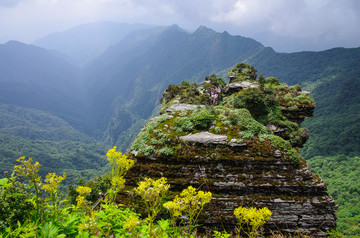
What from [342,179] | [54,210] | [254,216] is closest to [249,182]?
[254,216]

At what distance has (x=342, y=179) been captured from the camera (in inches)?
1961

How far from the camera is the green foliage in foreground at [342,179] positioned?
35.9 m

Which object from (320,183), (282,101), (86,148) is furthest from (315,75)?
(86,148)

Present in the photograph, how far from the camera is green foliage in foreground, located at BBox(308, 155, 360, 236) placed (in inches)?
1413

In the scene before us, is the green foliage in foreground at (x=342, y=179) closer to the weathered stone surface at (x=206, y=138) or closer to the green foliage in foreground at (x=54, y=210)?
the weathered stone surface at (x=206, y=138)

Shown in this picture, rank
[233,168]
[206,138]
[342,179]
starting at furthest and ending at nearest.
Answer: [342,179]
[206,138]
[233,168]

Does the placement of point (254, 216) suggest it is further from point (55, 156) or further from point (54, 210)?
point (55, 156)

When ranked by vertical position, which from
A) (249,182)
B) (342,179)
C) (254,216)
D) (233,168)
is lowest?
(342,179)

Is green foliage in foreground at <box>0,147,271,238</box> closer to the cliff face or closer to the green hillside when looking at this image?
the cliff face

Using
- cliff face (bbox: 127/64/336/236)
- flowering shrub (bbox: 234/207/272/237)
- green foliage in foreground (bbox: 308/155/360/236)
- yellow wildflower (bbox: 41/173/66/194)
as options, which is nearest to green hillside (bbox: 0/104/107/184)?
cliff face (bbox: 127/64/336/236)

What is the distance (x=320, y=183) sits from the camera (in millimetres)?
9070

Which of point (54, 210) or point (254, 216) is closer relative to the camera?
point (254, 216)

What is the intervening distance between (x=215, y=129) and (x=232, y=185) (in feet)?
10.9

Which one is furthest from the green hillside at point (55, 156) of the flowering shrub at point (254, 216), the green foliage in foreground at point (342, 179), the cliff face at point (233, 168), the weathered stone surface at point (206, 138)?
the flowering shrub at point (254, 216)
